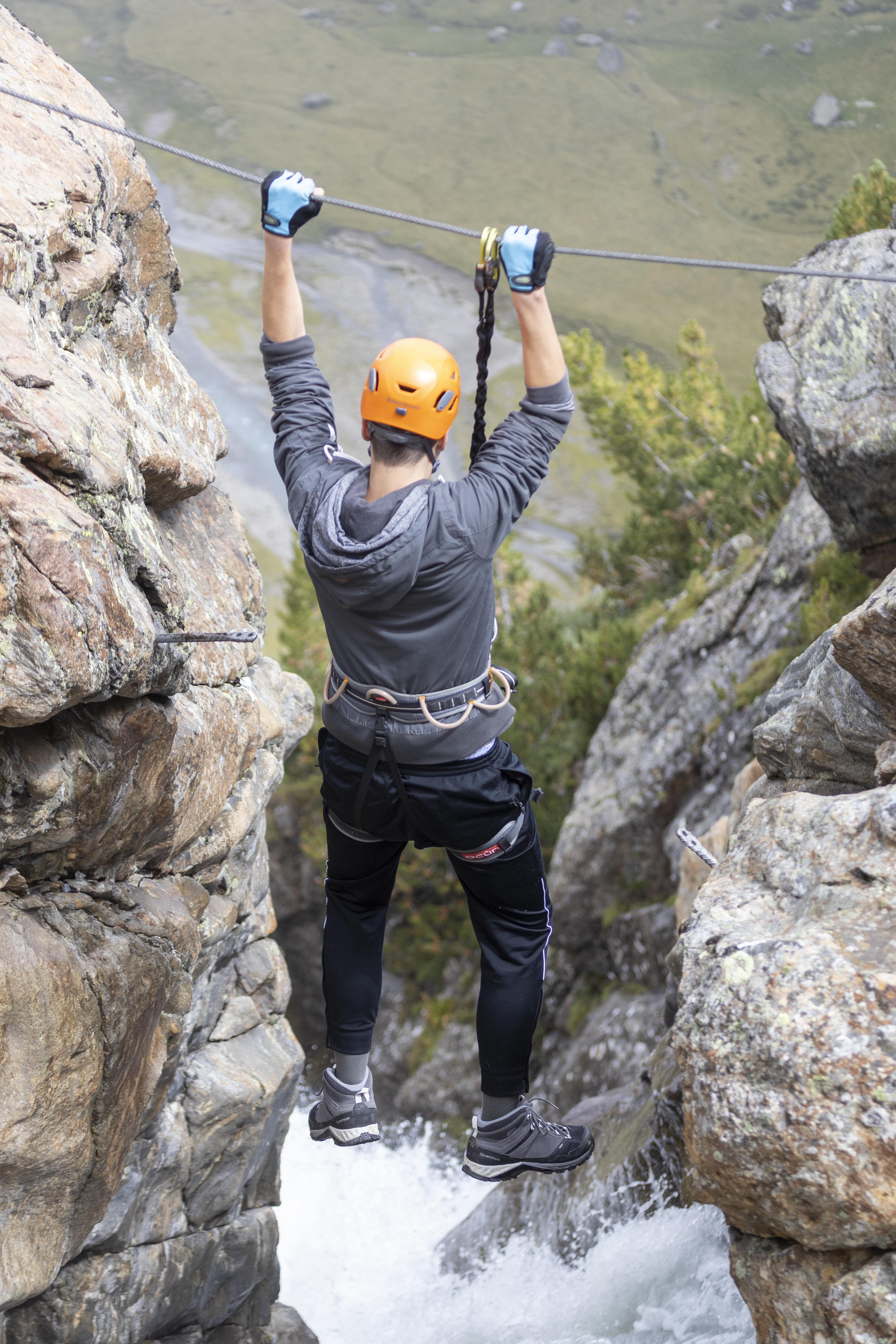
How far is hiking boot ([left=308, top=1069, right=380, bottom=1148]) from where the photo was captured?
17.7 ft

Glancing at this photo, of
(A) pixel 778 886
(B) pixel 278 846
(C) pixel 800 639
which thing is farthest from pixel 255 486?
Result: (A) pixel 778 886

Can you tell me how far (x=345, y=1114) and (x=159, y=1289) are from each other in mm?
2902

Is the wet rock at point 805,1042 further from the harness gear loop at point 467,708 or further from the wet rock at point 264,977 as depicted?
the wet rock at point 264,977

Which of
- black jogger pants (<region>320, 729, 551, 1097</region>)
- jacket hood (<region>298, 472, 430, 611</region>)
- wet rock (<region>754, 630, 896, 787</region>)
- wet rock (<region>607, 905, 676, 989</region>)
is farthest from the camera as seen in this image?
wet rock (<region>607, 905, 676, 989</region>)

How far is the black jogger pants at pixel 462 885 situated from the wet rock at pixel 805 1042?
3.58 ft

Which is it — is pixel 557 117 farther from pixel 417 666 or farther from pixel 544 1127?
pixel 544 1127

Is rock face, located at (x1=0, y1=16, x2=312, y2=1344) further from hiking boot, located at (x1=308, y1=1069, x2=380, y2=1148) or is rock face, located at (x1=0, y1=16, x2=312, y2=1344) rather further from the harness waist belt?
hiking boot, located at (x1=308, y1=1069, x2=380, y2=1148)

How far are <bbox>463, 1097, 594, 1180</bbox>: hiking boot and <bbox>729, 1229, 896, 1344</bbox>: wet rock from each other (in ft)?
4.59

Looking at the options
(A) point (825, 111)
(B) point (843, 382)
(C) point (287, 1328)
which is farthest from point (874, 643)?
(A) point (825, 111)

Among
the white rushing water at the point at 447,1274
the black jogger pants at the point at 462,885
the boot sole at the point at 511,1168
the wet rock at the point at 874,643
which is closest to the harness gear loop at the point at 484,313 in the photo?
the black jogger pants at the point at 462,885

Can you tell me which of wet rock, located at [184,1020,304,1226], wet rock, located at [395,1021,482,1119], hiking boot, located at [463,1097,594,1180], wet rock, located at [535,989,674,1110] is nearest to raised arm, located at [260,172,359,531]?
hiking boot, located at [463,1097,594,1180]

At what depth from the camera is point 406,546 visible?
3820 millimetres

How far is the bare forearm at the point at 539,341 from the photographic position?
401 centimetres

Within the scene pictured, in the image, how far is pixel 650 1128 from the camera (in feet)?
26.5
